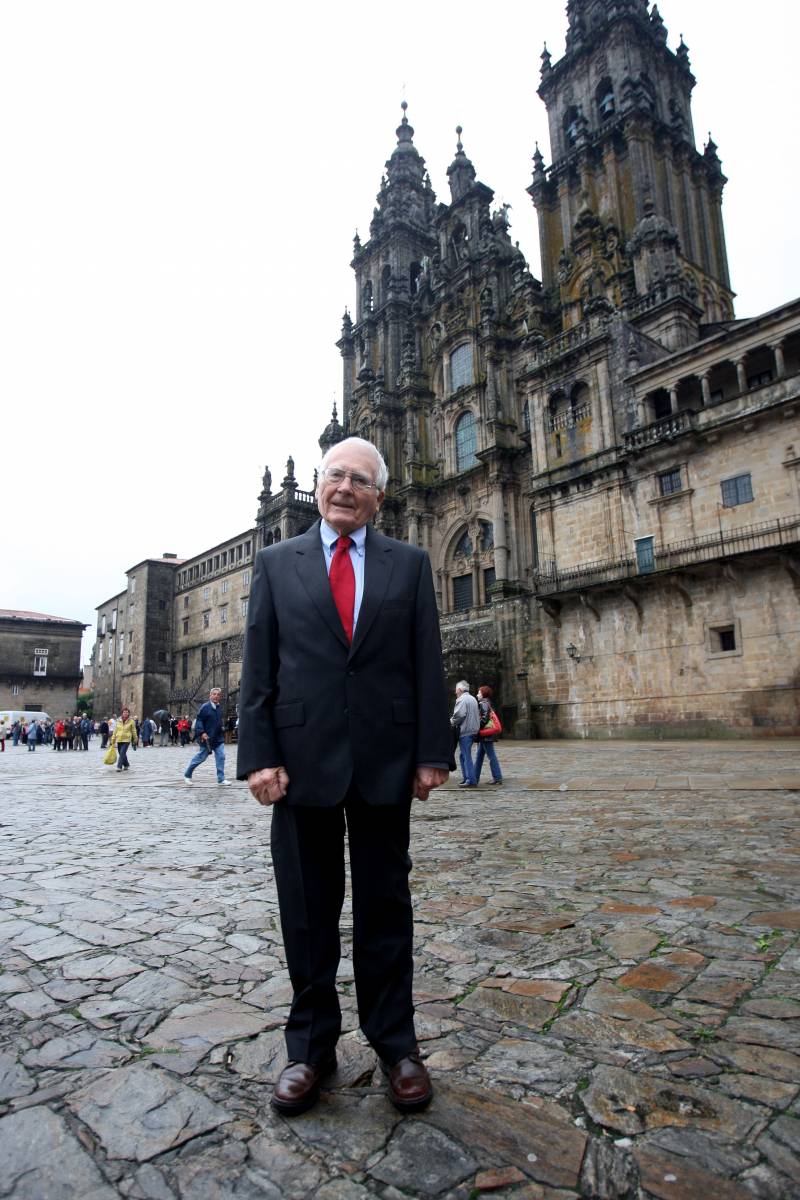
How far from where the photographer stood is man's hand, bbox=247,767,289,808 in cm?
223

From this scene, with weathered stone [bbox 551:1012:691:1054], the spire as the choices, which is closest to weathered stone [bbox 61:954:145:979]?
weathered stone [bbox 551:1012:691:1054]

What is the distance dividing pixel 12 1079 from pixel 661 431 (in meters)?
24.9

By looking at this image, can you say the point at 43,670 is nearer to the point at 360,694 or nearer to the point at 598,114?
the point at 598,114

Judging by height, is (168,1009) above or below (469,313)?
below

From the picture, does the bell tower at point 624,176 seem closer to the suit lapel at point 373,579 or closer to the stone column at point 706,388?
the stone column at point 706,388

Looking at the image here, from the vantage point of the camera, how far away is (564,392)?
2777 centimetres

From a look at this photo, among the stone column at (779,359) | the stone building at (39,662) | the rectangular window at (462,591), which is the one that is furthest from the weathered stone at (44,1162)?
the stone building at (39,662)

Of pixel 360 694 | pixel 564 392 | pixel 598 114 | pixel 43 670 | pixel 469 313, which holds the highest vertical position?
pixel 598 114

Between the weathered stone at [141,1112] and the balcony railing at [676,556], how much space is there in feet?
69.0

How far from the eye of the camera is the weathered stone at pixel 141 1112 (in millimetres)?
1742

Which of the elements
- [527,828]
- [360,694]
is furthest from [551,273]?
[360,694]

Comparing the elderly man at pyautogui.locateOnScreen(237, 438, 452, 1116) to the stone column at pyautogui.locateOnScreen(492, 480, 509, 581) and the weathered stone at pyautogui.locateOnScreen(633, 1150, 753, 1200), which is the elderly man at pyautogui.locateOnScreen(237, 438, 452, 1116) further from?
the stone column at pyautogui.locateOnScreen(492, 480, 509, 581)

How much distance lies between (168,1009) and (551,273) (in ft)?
129

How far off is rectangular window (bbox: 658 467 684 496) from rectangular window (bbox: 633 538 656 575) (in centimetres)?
177
